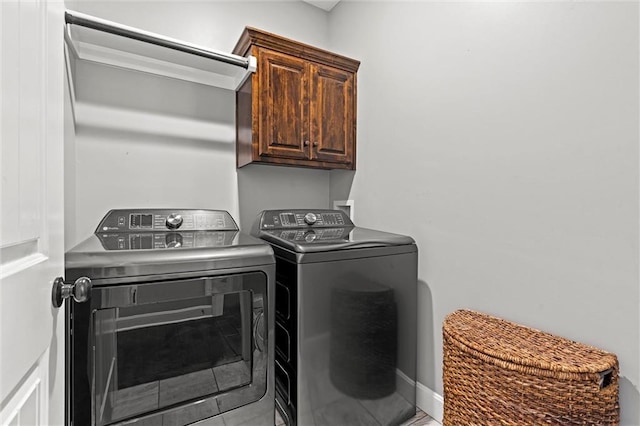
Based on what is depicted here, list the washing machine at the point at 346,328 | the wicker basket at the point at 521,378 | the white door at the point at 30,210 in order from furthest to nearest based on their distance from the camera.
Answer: the washing machine at the point at 346,328 < the wicker basket at the point at 521,378 < the white door at the point at 30,210

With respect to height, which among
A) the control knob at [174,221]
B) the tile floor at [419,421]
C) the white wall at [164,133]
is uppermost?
the white wall at [164,133]

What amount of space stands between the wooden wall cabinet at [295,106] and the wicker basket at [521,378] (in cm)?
131

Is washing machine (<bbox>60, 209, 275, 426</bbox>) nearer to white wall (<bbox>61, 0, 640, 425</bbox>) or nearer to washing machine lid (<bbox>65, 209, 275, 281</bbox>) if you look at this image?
washing machine lid (<bbox>65, 209, 275, 281</bbox>)

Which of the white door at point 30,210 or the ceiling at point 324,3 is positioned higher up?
the ceiling at point 324,3

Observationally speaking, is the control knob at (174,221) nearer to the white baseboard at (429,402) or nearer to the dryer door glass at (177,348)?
the dryer door glass at (177,348)

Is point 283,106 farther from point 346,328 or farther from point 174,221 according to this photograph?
point 346,328

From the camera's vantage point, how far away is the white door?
0.50 metres

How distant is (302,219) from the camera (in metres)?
2.06

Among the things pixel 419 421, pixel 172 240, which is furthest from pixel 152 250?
pixel 419 421

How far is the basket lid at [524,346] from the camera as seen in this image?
3.36 ft

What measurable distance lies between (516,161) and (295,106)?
50.2 inches

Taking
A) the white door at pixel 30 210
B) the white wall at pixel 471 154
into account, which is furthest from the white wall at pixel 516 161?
the white door at pixel 30 210

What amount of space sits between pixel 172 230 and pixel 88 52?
1.07m

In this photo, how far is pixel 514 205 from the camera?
1393mm
